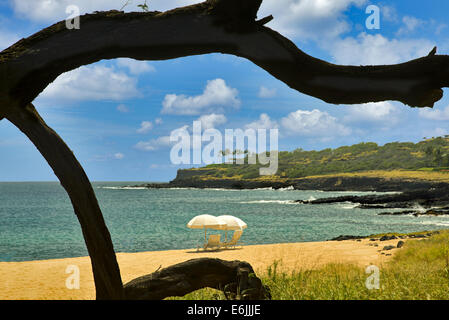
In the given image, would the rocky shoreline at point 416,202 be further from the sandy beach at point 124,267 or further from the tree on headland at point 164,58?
the tree on headland at point 164,58

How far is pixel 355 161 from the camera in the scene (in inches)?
4978

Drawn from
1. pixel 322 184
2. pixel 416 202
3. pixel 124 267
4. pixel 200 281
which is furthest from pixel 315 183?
pixel 200 281

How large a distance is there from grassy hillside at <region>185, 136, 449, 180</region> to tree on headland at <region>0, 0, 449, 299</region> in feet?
304

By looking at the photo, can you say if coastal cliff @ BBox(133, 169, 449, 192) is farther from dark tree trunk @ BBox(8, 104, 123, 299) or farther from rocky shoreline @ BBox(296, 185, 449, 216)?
dark tree trunk @ BBox(8, 104, 123, 299)

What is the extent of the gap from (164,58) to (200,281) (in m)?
2.81

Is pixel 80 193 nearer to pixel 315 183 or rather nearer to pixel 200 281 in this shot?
pixel 200 281

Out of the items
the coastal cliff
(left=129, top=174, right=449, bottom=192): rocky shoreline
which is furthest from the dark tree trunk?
the coastal cliff

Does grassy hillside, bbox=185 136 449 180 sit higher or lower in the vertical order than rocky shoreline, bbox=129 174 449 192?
higher

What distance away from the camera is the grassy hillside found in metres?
104

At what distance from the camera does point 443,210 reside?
44906 millimetres

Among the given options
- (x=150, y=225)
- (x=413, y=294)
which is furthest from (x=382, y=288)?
(x=150, y=225)

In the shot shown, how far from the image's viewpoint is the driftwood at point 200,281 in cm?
490
